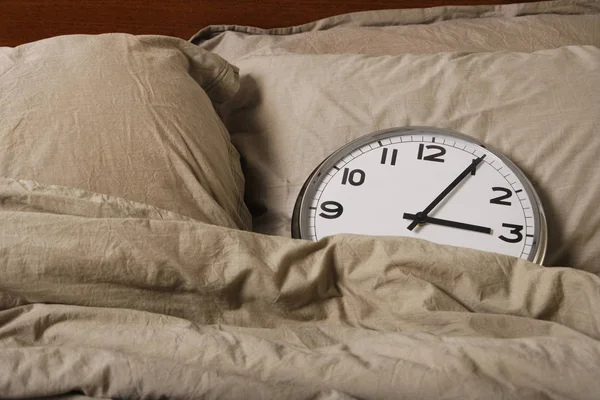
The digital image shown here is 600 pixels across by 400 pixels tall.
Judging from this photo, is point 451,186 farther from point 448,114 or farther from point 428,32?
point 428,32

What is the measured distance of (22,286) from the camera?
66cm

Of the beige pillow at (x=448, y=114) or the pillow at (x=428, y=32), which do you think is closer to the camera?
the beige pillow at (x=448, y=114)

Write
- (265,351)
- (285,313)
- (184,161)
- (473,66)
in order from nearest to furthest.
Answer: (265,351), (285,313), (184,161), (473,66)

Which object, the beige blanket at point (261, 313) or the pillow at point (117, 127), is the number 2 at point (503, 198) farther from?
the pillow at point (117, 127)

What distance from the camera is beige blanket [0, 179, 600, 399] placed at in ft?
1.88

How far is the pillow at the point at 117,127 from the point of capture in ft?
2.59

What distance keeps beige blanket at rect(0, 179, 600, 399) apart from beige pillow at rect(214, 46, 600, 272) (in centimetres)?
23

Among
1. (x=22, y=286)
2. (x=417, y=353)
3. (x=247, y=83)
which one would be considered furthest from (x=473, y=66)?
(x=22, y=286)

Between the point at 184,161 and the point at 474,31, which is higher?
the point at 474,31

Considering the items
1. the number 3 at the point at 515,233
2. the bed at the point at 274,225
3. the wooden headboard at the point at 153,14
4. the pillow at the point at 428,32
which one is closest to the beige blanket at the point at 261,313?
the bed at the point at 274,225

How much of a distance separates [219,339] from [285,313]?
103 millimetres

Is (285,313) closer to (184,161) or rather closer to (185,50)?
(184,161)

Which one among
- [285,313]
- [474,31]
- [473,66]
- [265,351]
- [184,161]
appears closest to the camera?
[265,351]

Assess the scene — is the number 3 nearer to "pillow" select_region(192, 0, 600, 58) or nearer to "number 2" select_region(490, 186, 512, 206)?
"number 2" select_region(490, 186, 512, 206)
